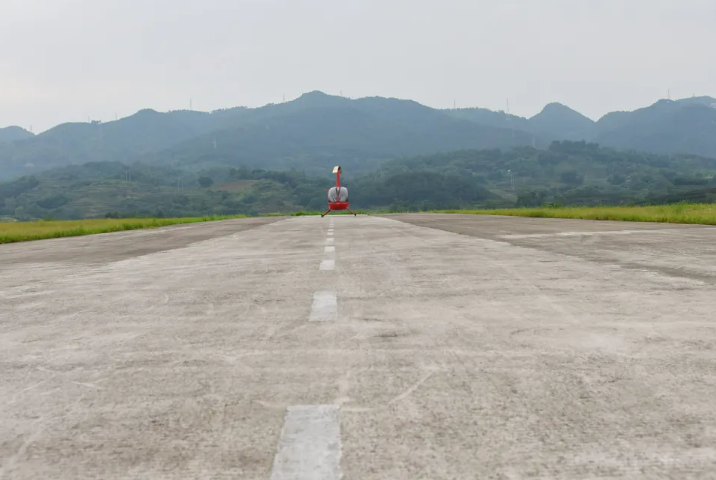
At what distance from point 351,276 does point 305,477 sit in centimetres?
594

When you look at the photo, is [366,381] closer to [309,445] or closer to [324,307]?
[309,445]

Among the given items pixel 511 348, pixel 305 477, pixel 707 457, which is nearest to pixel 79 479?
pixel 305 477

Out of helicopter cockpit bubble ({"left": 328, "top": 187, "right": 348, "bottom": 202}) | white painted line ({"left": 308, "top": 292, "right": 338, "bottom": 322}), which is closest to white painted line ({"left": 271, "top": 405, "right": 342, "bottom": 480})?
white painted line ({"left": 308, "top": 292, "right": 338, "bottom": 322})

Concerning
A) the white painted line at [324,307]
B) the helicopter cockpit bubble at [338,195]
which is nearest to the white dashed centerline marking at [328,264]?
the white painted line at [324,307]

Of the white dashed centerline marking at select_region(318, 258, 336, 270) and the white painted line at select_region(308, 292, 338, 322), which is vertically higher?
the white painted line at select_region(308, 292, 338, 322)

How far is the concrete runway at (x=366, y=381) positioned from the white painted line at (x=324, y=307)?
0.03 metres

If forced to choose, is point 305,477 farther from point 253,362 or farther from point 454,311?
point 454,311

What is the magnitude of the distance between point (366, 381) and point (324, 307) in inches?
94.0

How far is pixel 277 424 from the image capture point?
2701 mm

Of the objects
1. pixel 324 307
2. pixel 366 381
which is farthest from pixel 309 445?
pixel 324 307

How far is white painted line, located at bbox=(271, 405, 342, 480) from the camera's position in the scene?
2.22 metres

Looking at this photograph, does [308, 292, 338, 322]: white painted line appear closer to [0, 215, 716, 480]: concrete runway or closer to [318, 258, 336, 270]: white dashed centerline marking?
[0, 215, 716, 480]: concrete runway

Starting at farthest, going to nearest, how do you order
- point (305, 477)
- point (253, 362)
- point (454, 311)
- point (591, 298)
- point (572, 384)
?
point (591, 298), point (454, 311), point (253, 362), point (572, 384), point (305, 477)

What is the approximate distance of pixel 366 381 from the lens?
3324 millimetres
